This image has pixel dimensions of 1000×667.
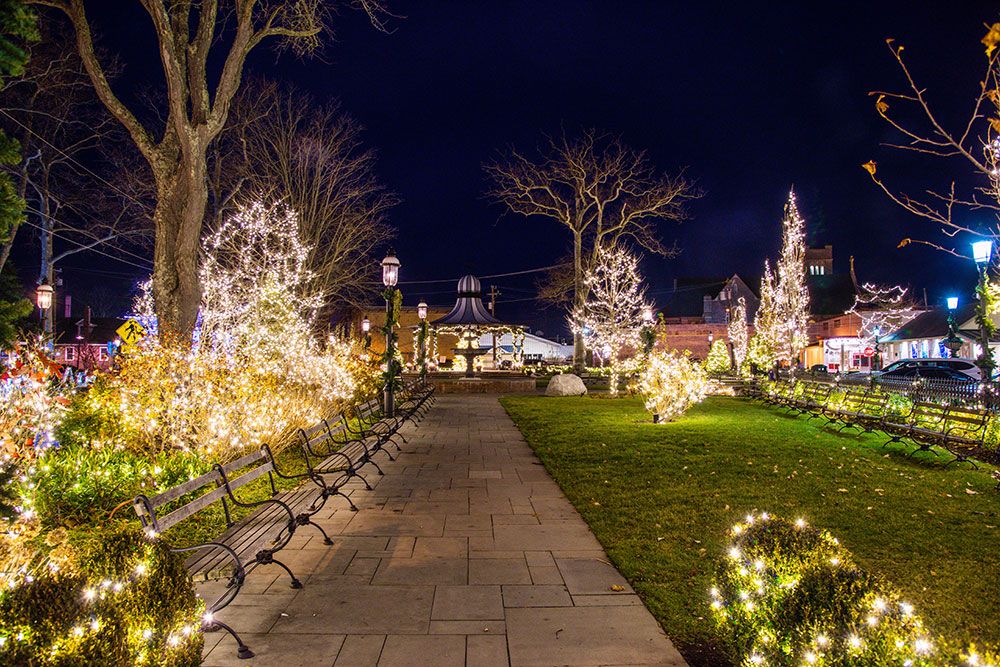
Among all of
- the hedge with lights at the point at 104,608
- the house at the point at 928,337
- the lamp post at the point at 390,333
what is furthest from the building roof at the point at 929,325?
the hedge with lights at the point at 104,608

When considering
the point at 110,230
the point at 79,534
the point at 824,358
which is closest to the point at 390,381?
the point at 79,534

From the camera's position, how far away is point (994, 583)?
14.3 ft

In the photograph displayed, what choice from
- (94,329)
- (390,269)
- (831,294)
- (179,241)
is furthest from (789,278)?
(94,329)

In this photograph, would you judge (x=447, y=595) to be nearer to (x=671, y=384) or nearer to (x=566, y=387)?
(x=671, y=384)

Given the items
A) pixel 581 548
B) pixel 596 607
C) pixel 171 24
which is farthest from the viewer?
pixel 171 24

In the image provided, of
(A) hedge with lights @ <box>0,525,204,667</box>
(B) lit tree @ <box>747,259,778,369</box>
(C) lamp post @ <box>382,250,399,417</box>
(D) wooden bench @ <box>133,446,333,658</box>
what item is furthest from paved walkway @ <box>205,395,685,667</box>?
(B) lit tree @ <box>747,259,778,369</box>

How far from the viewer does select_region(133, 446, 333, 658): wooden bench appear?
11.6 feet

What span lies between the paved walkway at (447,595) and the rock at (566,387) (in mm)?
16511

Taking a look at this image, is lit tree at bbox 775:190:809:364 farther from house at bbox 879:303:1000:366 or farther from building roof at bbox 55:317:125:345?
building roof at bbox 55:317:125:345

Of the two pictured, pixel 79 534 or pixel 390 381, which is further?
pixel 390 381

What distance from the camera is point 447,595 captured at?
416 cm

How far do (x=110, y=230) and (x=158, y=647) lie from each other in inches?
1072

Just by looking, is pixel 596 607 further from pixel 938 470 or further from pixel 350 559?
pixel 938 470

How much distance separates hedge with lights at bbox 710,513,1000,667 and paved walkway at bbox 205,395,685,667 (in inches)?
25.2
